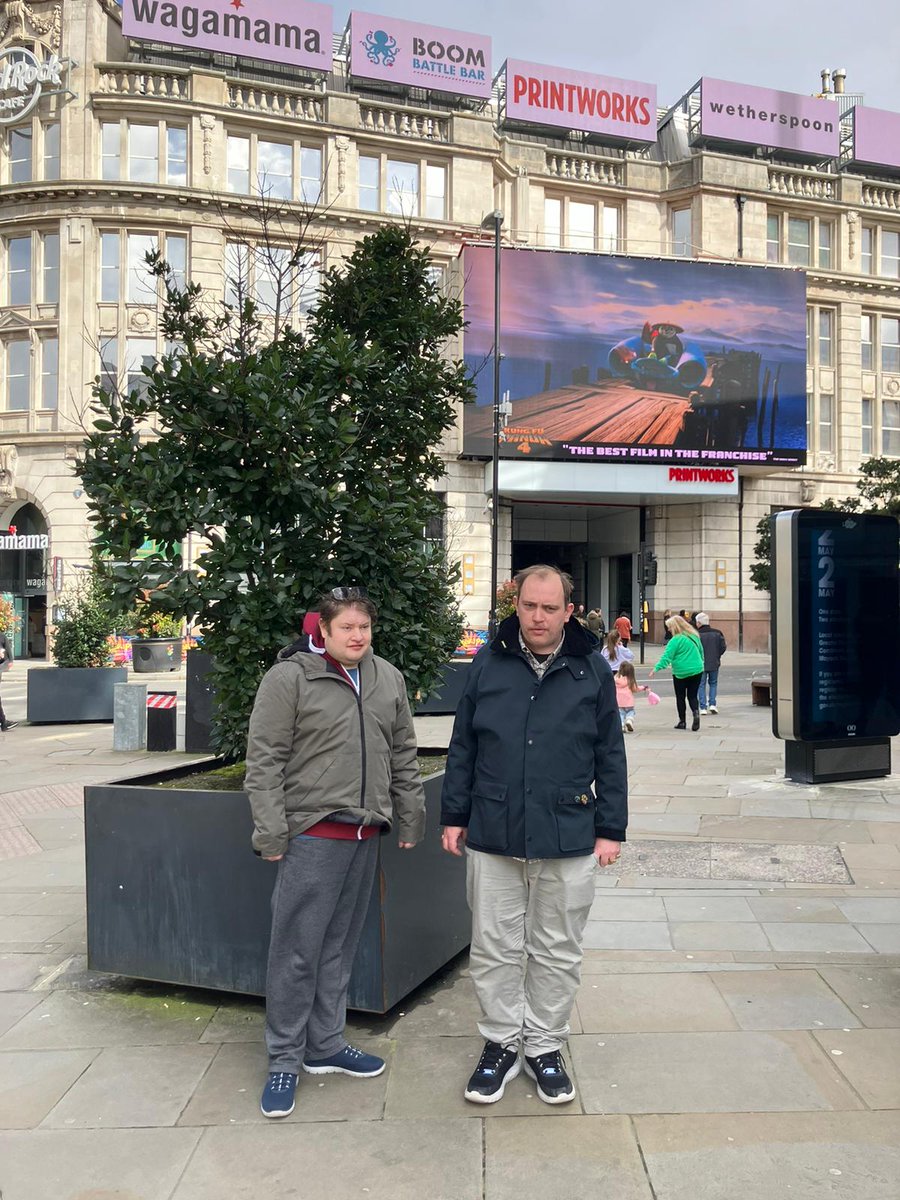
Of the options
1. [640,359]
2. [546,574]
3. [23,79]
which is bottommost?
[546,574]

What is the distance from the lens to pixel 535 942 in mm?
3734

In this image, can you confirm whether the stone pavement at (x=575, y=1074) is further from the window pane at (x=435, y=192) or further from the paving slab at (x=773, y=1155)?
the window pane at (x=435, y=192)

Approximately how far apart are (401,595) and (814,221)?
4133cm

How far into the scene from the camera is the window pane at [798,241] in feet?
132

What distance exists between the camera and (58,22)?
33.4m

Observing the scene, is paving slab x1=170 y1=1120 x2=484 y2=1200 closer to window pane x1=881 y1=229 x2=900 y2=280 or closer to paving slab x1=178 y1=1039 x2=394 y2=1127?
paving slab x1=178 y1=1039 x2=394 y2=1127

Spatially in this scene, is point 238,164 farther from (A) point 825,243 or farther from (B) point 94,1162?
(B) point 94,1162

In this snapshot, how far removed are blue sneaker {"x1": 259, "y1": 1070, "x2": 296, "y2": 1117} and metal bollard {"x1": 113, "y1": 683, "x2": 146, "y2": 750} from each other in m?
9.61

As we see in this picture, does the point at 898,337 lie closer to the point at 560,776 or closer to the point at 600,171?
the point at 600,171

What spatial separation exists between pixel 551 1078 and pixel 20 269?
118 ft

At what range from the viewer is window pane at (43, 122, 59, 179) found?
3334 cm

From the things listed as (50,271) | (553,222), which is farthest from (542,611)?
(553,222)

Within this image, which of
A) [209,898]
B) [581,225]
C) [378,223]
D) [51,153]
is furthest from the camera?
[581,225]

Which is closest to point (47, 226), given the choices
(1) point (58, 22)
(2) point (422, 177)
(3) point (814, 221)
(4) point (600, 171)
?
(1) point (58, 22)
